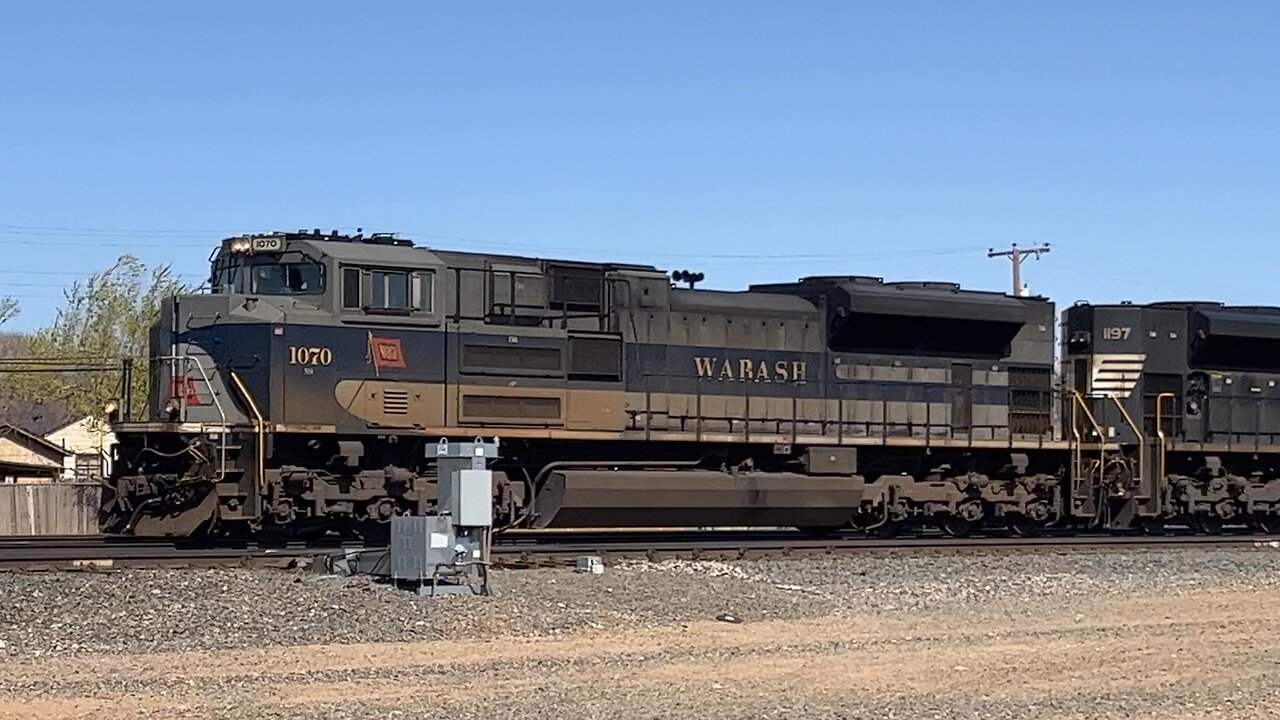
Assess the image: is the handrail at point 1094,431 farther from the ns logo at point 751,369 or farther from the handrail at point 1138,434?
the ns logo at point 751,369

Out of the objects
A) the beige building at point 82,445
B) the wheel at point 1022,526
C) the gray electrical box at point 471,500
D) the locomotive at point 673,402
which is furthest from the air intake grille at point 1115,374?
the beige building at point 82,445

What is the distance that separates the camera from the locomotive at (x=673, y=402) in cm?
1695

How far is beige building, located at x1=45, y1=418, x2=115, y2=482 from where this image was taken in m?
35.3

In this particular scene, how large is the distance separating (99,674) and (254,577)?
14.8ft

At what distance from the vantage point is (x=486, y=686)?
8859 mm

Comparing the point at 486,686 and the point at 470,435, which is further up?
the point at 470,435

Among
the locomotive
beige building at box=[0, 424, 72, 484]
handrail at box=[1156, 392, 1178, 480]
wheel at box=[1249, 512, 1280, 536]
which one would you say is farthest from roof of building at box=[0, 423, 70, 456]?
wheel at box=[1249, 512, 1280, 536]

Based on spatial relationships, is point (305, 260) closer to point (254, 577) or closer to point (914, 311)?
point (254, 577)

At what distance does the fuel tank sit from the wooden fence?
13.5 meters

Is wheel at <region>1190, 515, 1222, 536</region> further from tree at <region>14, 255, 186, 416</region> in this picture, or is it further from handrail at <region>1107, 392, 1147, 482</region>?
tree at <region>14, 255, 186, 416</region>

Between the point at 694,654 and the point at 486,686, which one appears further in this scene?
the point at 694,654

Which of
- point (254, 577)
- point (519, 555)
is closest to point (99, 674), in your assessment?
point (254, 577)

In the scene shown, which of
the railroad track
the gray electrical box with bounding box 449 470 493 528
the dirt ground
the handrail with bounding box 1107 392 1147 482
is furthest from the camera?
the handrail with bounding box 1107 392 1147 482

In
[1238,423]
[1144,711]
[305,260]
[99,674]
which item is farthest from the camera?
[1238,423]
